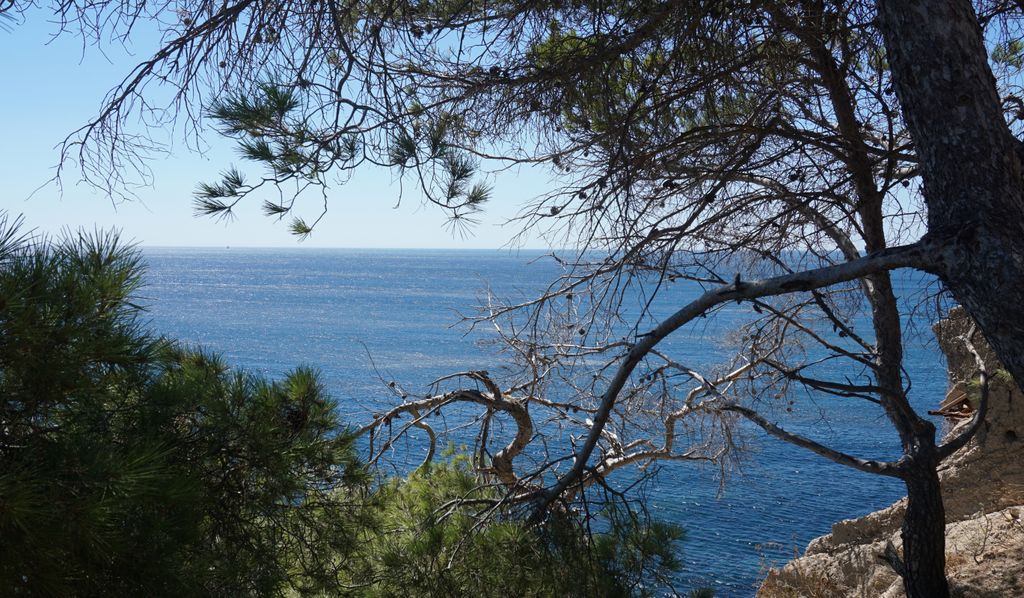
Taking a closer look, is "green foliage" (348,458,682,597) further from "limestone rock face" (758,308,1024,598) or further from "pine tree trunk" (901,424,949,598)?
"limestone rock face" (758,308,1024,598)

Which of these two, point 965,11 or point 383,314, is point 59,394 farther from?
point 383,314

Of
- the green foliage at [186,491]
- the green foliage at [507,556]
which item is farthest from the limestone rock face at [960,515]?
the green foliage at [186,491]

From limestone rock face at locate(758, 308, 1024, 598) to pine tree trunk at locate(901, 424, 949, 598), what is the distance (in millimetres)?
1141

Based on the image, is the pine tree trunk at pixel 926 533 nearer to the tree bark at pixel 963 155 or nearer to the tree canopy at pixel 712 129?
the tree canopy at pixel 712 129

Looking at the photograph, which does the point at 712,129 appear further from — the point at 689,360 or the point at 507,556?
the point at 689,360

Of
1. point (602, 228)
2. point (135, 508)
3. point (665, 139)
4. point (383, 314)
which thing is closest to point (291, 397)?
point (135, 508)

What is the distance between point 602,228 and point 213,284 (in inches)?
3507

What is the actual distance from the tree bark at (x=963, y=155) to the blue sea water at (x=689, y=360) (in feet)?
1.35

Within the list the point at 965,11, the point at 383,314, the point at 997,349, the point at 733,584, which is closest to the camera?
the point at 997,349

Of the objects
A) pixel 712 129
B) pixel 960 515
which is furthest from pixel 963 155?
pixel 960 515

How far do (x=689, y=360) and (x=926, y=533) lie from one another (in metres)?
20.6

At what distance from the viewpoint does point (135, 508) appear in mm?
2383

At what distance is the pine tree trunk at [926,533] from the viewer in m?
3.53

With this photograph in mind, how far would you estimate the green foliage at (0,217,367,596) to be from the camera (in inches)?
80.7
